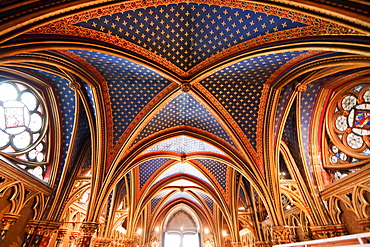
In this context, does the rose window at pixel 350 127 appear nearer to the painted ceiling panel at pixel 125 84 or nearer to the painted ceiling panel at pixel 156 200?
the painted ceiling panel at pixel 125 84

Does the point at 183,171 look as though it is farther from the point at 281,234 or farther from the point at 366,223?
the point at 366,223

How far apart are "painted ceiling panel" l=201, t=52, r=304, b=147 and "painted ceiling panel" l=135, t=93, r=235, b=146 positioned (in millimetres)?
1109

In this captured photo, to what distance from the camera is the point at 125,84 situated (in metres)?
9.06

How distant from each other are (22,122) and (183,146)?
8.49 meters

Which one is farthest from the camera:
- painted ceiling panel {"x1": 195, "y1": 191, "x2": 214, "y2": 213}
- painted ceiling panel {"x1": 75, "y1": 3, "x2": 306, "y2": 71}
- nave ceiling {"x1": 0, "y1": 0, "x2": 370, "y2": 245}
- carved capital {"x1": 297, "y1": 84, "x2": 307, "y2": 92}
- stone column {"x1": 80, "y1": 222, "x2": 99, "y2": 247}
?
painted ceiling panel {"x1": 195, "y1": 191, "x2": 214, "y2": 213}

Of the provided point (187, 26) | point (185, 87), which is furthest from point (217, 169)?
point (187, 26)

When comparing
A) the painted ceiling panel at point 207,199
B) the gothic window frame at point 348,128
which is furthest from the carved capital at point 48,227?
the painted ceiling panel at point 207,199

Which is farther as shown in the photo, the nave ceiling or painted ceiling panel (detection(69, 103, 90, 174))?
painted ceiling panel (detection(69, 103, 90, 174))

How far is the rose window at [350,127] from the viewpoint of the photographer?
24.8 feet

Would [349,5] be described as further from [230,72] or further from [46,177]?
[46,177]

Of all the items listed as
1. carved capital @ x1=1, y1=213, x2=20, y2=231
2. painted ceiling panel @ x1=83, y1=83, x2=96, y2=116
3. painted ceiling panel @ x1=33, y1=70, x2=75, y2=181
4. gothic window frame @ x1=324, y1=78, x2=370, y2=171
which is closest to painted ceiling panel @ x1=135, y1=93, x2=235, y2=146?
painted ceiling panel @ x1=83, y1=83, x2=96, y2=116

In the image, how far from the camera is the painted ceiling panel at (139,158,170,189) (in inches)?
594

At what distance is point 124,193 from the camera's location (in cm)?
1744

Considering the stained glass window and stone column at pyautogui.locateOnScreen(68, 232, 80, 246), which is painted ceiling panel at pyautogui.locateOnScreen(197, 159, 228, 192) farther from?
the stained glass window
